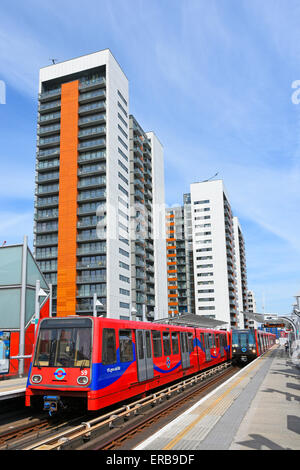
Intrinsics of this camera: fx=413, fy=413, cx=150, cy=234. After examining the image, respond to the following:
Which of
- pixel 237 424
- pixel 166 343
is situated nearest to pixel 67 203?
pixel 166 343

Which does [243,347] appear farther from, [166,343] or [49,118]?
[49,118]

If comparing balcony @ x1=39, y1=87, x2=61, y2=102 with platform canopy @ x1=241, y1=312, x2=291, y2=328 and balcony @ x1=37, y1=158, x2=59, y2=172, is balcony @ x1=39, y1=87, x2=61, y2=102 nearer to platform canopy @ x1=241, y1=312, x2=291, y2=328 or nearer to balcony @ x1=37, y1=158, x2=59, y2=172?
balcony @ x1=37, y1=158, x2=59, y2=172

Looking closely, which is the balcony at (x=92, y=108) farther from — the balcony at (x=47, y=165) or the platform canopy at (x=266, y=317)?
the platform canopy at (x=266, y=317)

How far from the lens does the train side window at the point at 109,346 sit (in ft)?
41.0

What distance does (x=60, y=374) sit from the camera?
12117 millimetres

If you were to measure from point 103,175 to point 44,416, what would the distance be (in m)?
59.0

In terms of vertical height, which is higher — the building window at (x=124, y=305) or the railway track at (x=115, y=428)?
the building window at (x=124, y=305)

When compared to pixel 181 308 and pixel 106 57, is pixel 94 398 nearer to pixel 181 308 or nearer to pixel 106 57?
pixel 106 57

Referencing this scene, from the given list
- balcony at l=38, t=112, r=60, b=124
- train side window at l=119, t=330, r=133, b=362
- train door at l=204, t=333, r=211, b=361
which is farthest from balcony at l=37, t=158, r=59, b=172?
train side window at l=119, t=330, r=133, b=362

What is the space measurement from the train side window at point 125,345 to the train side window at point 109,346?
564 millimetres

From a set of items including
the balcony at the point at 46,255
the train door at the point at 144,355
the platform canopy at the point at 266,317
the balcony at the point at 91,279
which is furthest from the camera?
the balcony at the point at 46,255

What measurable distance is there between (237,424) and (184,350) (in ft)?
38.5

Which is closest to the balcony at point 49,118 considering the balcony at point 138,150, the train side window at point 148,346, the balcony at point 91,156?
the balcony at point 91,156

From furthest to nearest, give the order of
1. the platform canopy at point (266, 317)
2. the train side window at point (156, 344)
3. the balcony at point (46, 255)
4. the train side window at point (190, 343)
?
the balcony at point (46, 255) → the platform canopy at point (266, 317) → the train side window at point (190, 343) → the train side window at point (156, 344)
